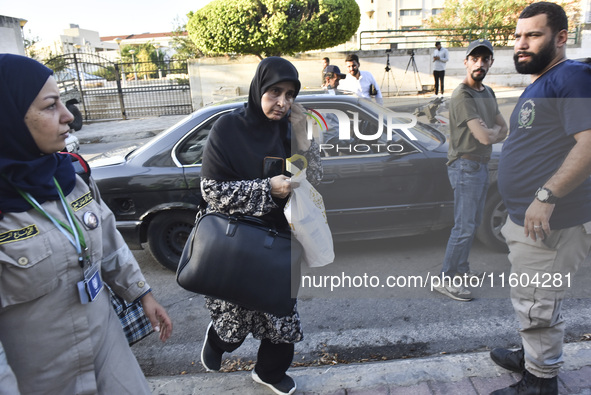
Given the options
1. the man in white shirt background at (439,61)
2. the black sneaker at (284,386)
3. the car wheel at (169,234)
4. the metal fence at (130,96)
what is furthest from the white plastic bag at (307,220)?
the metal fence at (130,96)

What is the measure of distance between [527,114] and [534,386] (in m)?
1.35

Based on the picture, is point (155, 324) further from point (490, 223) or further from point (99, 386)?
point (490, 223)

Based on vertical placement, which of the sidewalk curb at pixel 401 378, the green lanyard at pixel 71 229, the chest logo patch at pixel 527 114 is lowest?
the sidewalk curb at pixel 401 378

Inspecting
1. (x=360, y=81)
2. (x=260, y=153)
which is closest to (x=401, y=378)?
A: (x=260, y=153)

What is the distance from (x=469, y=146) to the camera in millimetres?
3297

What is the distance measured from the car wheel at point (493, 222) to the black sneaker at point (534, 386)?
202 centimetres

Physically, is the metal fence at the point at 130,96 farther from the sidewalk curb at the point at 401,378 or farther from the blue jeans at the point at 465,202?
the sidewalk curb at the point at 401,378

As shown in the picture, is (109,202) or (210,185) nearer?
(210,185)

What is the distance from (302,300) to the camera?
145 inches

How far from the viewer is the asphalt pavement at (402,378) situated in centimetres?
242

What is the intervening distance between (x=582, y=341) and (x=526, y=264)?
3.44ft

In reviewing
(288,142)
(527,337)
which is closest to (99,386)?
(288,142)

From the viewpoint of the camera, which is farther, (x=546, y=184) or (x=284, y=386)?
(x=284, y=386)

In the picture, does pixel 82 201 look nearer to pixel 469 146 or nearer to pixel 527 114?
pixel 527 114
